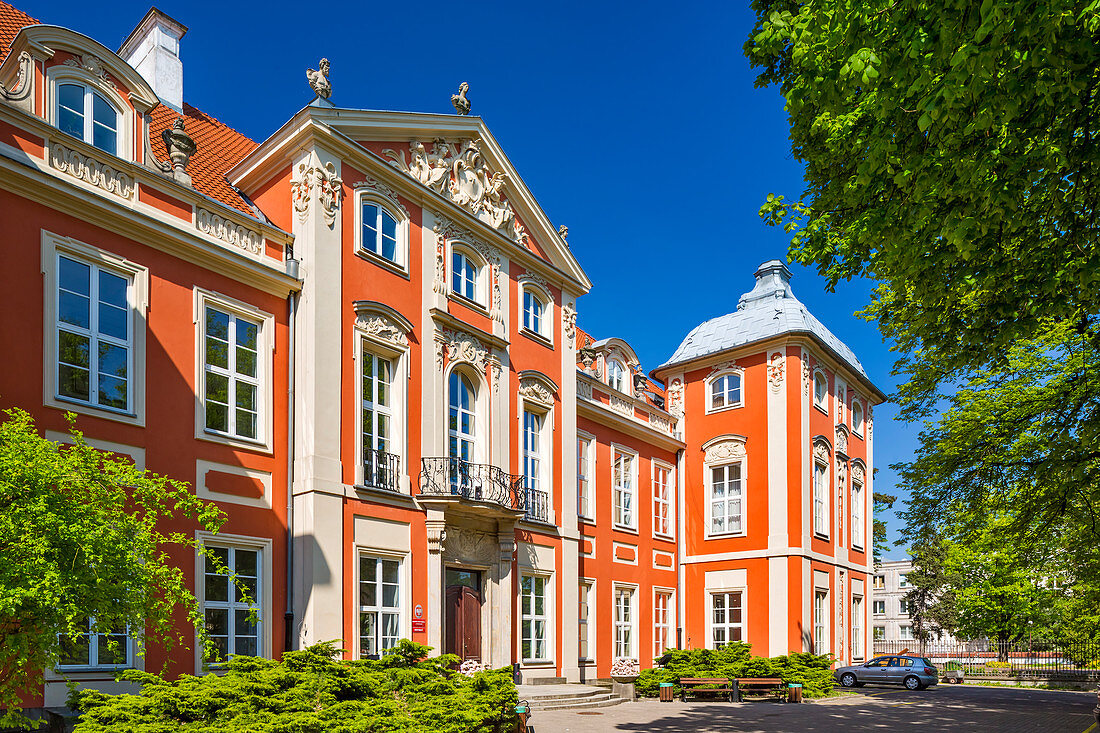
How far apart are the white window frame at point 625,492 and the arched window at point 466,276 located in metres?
7.79

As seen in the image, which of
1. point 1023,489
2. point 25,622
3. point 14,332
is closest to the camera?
point 25,622

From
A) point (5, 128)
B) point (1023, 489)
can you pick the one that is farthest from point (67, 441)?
point (1023, 489)

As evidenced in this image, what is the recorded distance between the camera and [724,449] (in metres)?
28.0

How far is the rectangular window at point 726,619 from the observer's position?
87.8 feet

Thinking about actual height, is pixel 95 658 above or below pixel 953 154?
below

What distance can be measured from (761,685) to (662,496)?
7.19 m

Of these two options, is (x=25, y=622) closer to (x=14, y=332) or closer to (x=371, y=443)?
(x=14, y=332)

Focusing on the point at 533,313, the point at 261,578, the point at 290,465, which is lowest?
the point at 261,578

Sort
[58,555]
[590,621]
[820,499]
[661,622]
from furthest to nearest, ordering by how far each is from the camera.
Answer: [820,499], [661,622], [590,621], [58,555]

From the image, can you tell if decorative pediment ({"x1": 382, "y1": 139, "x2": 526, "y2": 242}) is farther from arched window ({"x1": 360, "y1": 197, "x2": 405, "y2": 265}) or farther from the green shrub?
the green shrub

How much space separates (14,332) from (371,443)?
6155 millimetres

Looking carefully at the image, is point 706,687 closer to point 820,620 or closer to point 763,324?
point 820,620

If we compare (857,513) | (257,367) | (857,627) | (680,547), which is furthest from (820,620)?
(257,367)

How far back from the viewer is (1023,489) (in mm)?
15844
